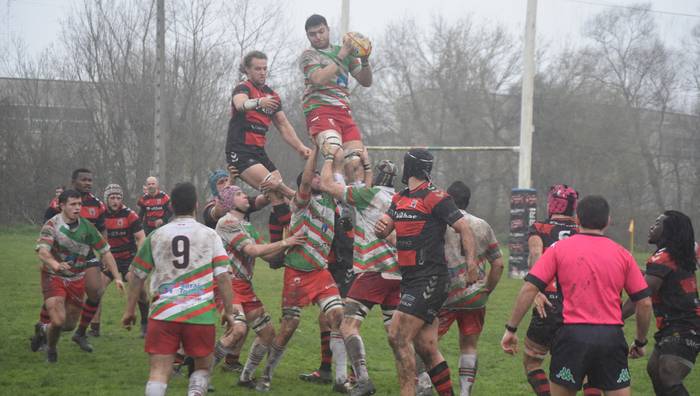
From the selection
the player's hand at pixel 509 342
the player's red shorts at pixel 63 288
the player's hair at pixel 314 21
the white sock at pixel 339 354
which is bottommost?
the white sock at pixel 339 354

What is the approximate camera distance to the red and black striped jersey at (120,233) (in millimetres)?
12328

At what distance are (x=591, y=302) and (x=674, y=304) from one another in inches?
69.0

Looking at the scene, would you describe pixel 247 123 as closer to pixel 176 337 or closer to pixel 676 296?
pixel 176 337

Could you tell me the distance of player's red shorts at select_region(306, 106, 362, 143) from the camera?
8.92m

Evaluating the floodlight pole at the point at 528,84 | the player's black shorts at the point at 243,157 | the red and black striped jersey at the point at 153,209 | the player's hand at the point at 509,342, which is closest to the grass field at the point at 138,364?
the red and black striped jersey at the point at 153,209

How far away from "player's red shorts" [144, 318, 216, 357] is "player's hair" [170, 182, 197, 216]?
2.98 feet

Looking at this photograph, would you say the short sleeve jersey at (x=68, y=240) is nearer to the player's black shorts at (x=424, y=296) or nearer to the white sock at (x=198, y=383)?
the white sock at (x=198, y=383)

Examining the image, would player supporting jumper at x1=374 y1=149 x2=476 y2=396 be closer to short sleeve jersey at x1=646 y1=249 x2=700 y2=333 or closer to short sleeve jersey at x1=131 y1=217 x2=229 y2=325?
short sleeve jersey at x1=131 y1=217 x2=229 y2=325

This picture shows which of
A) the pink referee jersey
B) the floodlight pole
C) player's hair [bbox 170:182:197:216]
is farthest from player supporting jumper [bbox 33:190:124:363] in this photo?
the floodlight pole

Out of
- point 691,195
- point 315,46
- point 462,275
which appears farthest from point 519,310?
point 691,195

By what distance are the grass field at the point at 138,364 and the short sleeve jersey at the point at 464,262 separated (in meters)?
1.49

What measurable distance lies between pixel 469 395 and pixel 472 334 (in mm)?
596

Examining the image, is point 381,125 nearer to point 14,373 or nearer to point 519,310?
point 14,373

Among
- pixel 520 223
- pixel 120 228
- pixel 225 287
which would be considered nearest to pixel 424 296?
pixel 225 287
